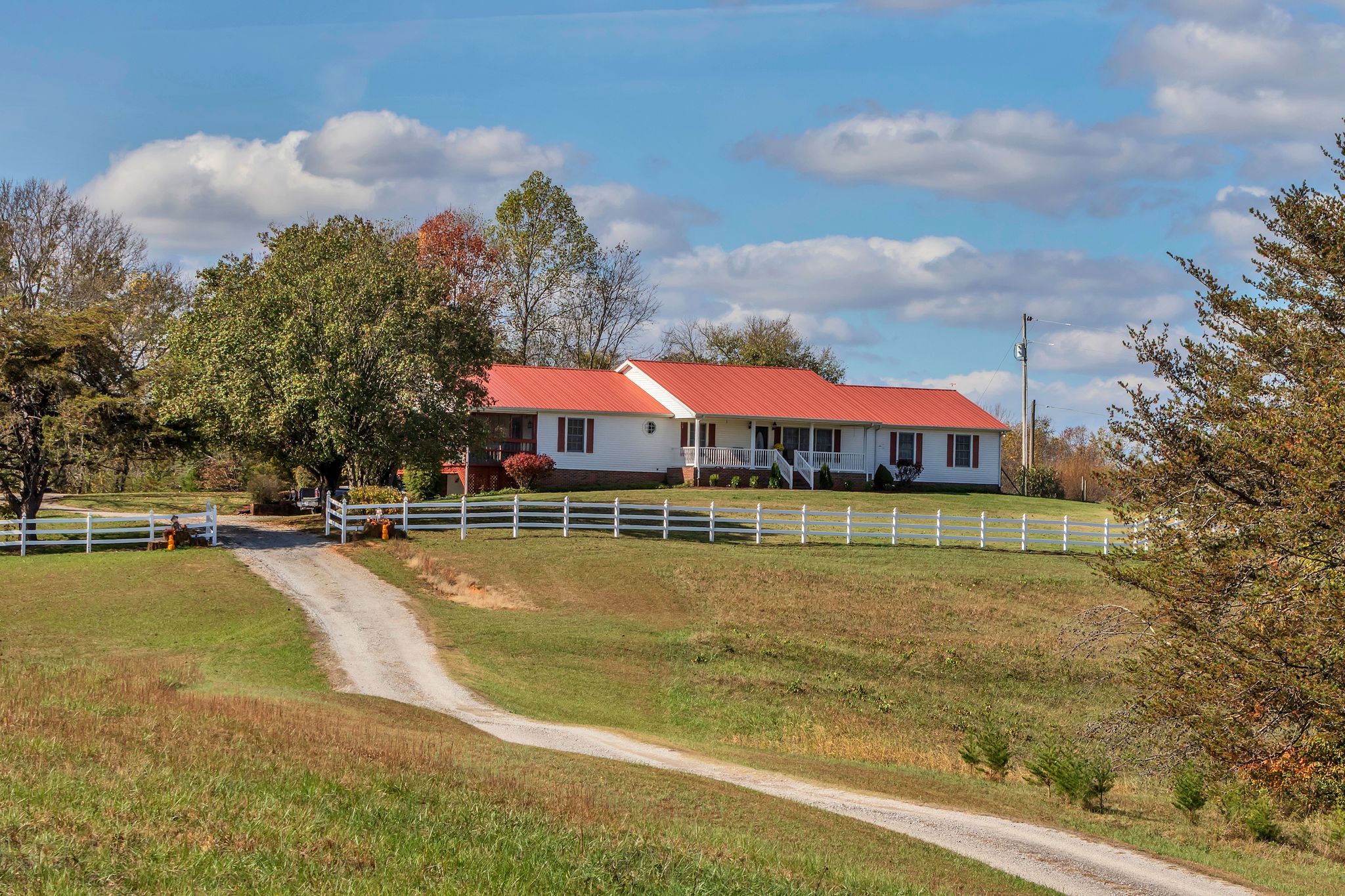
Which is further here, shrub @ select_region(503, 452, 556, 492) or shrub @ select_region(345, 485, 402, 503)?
shrub @ select_region(503, 452, 556, 492)

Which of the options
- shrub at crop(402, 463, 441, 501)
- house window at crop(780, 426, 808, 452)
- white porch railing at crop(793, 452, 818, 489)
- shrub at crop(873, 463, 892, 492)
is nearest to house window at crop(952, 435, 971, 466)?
shrub at crop(873, 463, 892, 492)

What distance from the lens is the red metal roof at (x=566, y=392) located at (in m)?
47.1

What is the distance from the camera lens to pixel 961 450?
179 feet

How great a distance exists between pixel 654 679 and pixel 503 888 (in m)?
14.6

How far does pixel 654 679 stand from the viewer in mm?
21312

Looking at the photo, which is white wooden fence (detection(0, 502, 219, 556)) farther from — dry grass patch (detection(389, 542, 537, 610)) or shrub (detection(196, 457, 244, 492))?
shrub (detection(196, 457, 244, 492))

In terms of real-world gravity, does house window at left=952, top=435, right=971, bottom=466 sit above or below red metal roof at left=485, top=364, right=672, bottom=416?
below

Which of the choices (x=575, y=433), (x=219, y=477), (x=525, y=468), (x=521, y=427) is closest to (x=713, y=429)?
(x=575, y=433)

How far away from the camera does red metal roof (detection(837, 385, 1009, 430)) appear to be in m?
53.5

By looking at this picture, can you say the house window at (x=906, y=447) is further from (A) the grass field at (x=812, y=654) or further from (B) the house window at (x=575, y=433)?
(A) the grass field at (x=812, y=654)

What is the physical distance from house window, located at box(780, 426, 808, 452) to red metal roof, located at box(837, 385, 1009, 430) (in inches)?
132

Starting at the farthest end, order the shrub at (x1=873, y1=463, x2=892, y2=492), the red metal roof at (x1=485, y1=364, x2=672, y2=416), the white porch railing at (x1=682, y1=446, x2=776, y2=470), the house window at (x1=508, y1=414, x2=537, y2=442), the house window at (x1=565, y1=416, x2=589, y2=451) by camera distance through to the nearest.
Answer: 1. the shrub at (x1=873, y1=463, x2=892, y2=492)
2. the white porch railing at (x1=682, y1=446, x2=776, y2=470)
3. the house window at (x1=565, y1=416, x2=589, y2=451)
4. the red metal roof at (x1=485, y1=364, x2=672, y2=416)
5. the house window at (x1=508, y1=414, x2=537, y2=442)

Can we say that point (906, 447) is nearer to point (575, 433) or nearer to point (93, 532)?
point (575, 433)

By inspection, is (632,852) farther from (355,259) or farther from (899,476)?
(899,476)
